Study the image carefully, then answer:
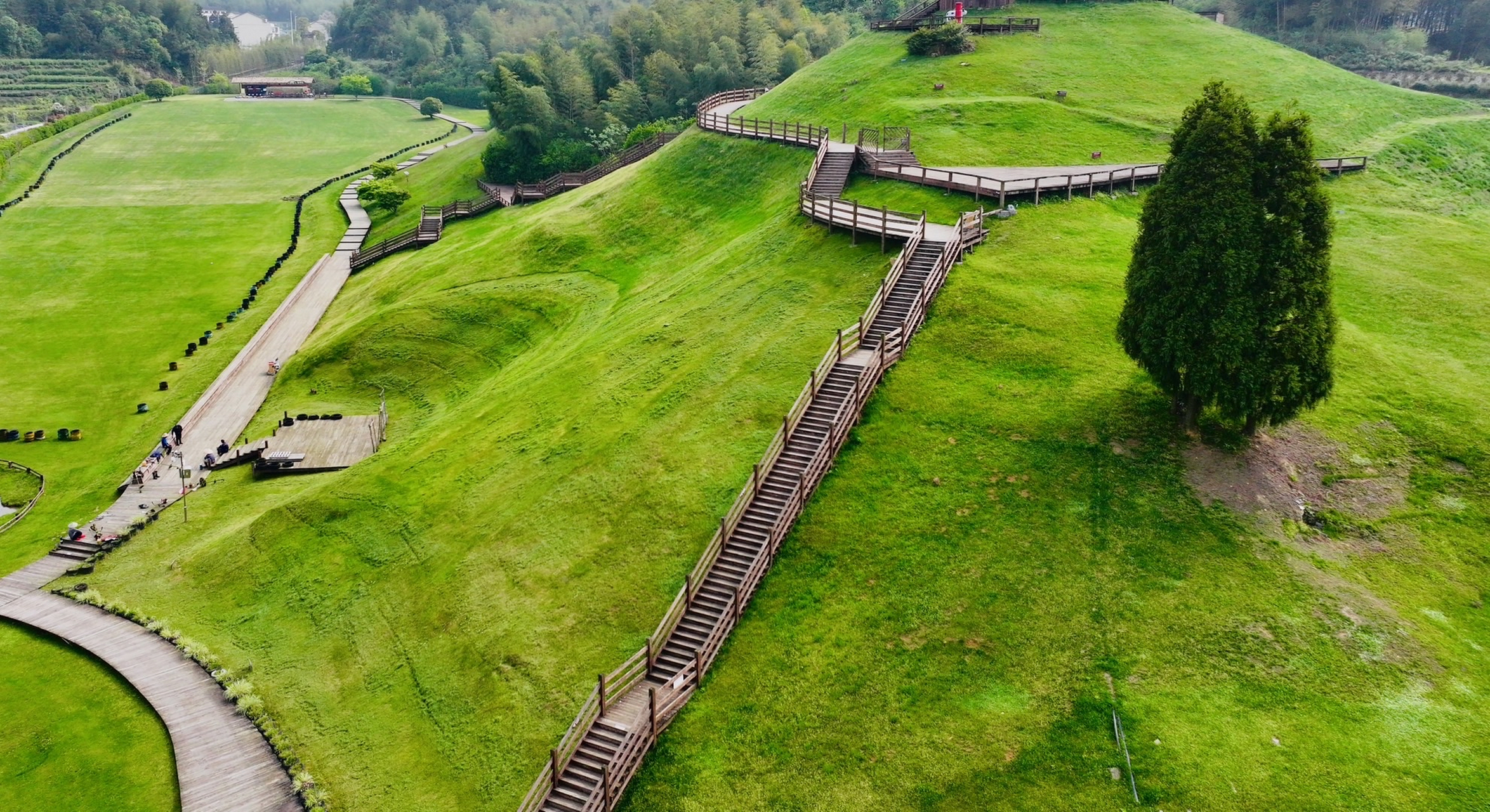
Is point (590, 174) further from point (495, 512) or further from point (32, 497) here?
point (495, 512)

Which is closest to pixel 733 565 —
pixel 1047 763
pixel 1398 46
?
pixel 1047 763

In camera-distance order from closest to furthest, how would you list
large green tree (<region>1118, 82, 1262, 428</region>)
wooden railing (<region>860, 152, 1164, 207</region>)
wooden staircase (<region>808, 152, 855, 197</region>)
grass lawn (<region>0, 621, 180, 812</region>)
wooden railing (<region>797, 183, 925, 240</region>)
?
grass lawn (<region>0, 621, 180, 812</region>) < large green tree (<region>1118, 82, 1262, 428</region>) < wooden railing (<region>797, 183, 925, 240</region>) < wooden railing (<region>860, 152, 1164, 207</region>) < wooden staircase (<region>808, 152, 855, 197</region>)

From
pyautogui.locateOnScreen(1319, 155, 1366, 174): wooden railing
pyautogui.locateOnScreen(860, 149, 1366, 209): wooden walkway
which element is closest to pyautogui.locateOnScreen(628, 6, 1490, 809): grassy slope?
pyautogui.locateOnScreen(860, 149, 1366, 209): wooden walkway

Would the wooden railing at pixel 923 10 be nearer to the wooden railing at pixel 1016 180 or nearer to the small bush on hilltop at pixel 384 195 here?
the wooden railing at pixel 1016 180

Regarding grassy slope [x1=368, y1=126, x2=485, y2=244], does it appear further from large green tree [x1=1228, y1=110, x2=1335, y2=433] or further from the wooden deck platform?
large green tree [x1=1228, y1=110, x2=1335, y2=433]

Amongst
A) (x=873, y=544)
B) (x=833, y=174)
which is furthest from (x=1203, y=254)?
(x=833, y=174)
